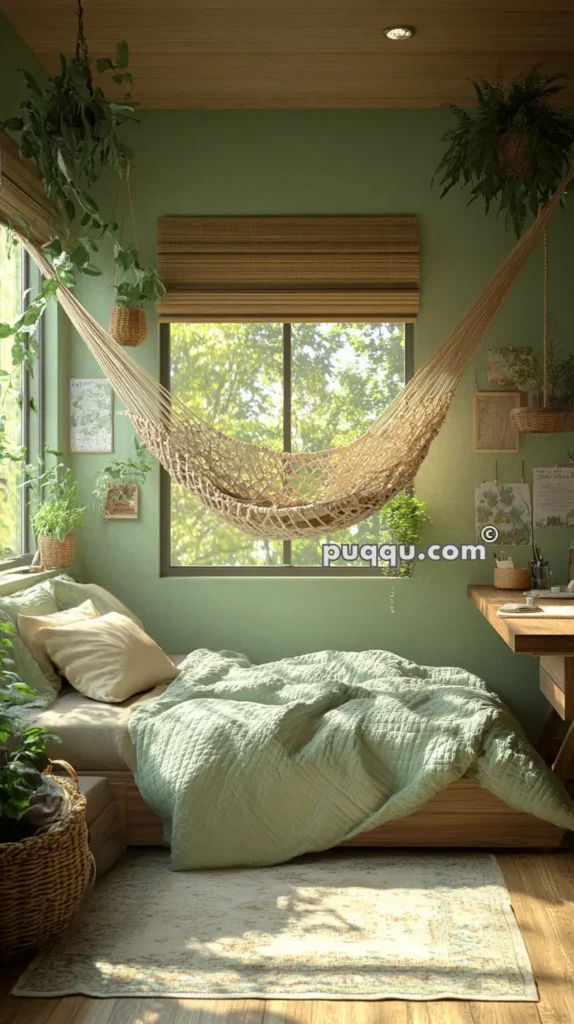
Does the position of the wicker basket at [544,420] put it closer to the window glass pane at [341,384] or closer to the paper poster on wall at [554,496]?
the paper poster on wall at [554,496]

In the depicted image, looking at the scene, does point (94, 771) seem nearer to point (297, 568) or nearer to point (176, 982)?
point (176, 982)

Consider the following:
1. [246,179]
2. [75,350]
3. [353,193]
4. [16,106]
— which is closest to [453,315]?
[353,193]

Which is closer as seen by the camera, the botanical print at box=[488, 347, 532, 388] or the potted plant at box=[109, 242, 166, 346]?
the potted plant at box=[109, 242, 166, 346]

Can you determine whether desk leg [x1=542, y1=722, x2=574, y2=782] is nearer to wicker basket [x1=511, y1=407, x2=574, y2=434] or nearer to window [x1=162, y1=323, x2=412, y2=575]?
wicker basket [x1=511, y1=407, x2=574, y2=434]

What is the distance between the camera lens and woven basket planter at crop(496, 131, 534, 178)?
308cm

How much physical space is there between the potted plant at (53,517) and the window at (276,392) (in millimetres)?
Result: 447

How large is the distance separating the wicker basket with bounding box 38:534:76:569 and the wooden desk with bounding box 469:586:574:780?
1.55m

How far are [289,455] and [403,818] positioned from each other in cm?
121

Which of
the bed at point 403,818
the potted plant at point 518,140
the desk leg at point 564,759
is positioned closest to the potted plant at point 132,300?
the potted plant at point 518,140

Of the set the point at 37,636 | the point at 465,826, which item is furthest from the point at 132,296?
the point at 465,826

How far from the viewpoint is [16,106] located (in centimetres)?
333

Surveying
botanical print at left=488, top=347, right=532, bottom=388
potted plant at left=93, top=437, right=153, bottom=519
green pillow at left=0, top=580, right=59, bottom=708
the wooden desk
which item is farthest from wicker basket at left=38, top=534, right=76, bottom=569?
botanical print at left=488, top=347, right=532, bottom=388

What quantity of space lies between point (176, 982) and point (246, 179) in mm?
3034

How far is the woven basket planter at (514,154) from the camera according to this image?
10.1ft
